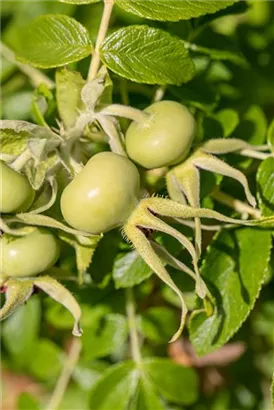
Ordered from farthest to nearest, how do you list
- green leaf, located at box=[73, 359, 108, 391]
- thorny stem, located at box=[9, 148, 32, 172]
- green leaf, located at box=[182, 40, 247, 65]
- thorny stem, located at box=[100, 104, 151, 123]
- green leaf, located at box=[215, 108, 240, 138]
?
green leaf, located at box=[73, 359, 108, 391] → green leaf, located at box=[182, 40, 247, 65] → green leaf, located at box=[215, 108, 240, 138] → thorny stem, located at box=[100, 104, 151, 123] → thorny stem, located at box=[9, 148, 32, 172]

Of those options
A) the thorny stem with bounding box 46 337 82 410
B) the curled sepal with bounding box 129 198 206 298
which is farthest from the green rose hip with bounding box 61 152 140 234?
the thorny stem with bounding box 46 337 82 410

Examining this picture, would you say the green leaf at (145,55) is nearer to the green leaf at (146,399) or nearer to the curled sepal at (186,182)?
the curled sepal at (186,182)

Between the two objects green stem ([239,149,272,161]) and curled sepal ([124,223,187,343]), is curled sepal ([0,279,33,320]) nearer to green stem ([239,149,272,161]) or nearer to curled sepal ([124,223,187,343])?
curled sepal ([124,223,187,343])

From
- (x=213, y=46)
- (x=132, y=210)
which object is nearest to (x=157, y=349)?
(x=213, y=46)

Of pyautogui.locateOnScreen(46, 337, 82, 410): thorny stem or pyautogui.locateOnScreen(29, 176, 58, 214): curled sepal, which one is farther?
pyautogui.locateOnScreen(46, 337, 82, 410): thorny stem

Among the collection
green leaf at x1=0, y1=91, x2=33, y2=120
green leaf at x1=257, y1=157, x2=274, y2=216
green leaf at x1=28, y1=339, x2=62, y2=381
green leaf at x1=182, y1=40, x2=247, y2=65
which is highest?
green leaf at x1=182, y1=40, x2=247, y2=65

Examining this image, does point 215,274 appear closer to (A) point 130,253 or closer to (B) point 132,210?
(A) point 130,253

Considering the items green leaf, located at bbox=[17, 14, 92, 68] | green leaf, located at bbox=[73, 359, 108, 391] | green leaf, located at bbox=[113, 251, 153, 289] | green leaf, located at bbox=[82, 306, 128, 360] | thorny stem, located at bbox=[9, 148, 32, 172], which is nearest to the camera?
thorny stem, located at bbox=[9, 148, 32, 172]

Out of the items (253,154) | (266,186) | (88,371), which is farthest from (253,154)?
(88,371)
